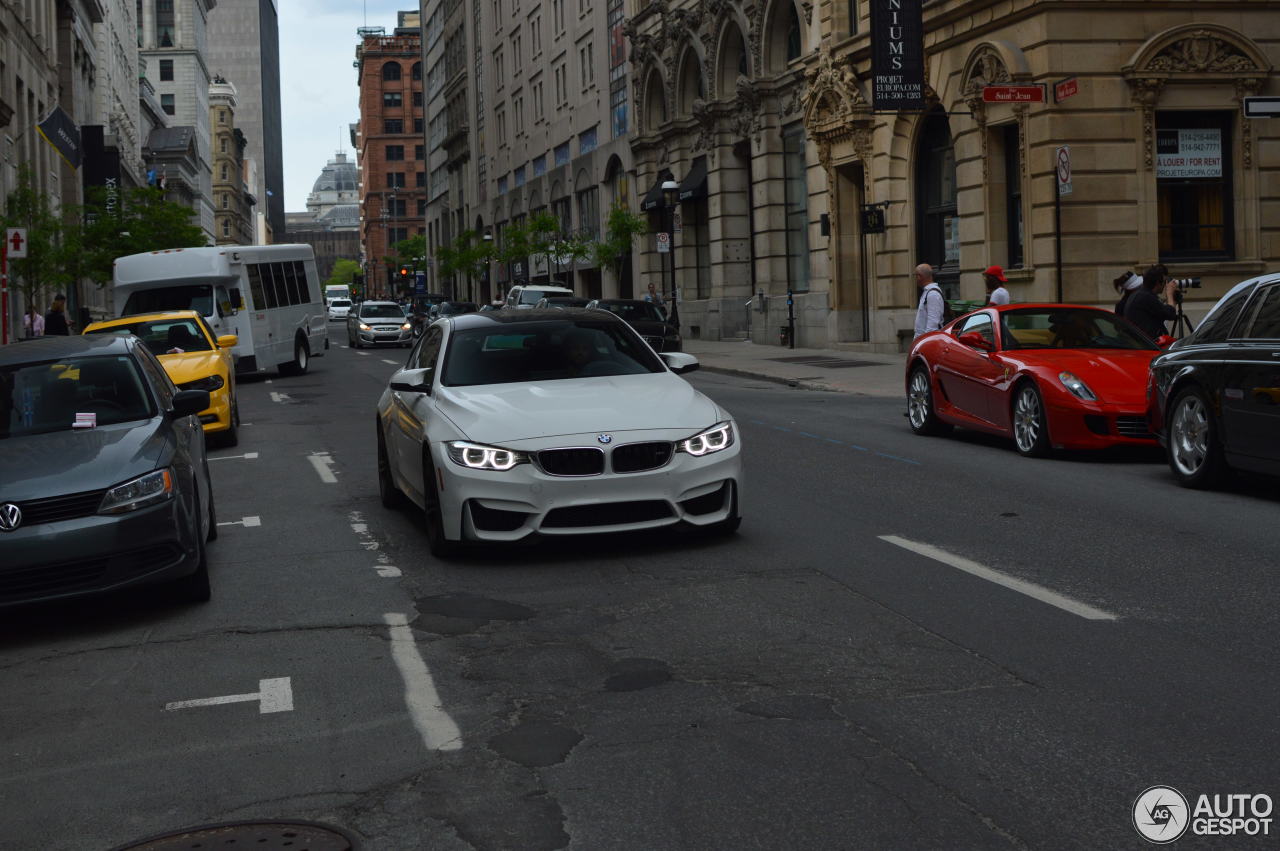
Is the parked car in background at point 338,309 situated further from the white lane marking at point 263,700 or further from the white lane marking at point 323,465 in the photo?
the white lane marking at point 263,700

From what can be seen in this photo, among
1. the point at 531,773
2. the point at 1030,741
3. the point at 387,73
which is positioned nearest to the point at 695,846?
the point at 531,773

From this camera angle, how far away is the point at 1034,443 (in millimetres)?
14078

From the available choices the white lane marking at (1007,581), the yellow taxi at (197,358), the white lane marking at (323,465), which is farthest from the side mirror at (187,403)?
the yellow taxi at (197,358)

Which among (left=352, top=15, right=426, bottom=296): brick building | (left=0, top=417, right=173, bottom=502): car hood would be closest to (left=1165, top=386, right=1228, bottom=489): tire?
(left=0, top=417, right=173, bottom=502): car hood

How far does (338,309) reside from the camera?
109938mm

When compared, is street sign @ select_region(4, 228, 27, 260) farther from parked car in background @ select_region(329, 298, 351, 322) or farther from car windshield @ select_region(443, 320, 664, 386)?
parked car in background @ select_region(329, 298, 351, 322)

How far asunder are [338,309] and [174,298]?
3173 inches

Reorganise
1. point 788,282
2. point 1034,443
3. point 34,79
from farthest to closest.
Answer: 1. point 34,79
2. point 788,282
3. point 1034,443

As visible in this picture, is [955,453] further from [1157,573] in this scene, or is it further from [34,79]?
[34,79]

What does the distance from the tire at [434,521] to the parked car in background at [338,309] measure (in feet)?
327

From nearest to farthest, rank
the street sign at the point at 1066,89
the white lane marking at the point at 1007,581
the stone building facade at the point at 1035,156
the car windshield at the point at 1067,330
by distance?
the white lane marking at the point at 1007,581
the car windshield at the point at 1067,330
the street sign at the point at 1066,89
the stone building facade at the point at 1035,156

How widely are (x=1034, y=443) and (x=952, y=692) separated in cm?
867

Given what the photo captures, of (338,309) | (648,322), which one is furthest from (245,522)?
(338,309)

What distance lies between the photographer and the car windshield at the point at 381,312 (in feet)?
167
